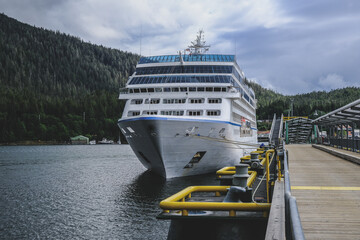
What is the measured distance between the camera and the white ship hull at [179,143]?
25375mm

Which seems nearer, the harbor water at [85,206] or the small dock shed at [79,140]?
the harbor water at [85,206]

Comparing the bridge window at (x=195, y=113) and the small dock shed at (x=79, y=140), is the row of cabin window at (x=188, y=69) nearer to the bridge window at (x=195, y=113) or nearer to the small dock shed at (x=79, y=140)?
the bridge window at (x=195, y=113)

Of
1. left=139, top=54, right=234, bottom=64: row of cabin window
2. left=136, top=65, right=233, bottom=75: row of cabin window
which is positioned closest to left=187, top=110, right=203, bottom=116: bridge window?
left=136, top=65, right=233, bottom=75: row of cabin window

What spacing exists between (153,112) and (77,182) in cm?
931

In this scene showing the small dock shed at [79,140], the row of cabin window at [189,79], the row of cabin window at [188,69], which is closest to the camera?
the row of cabin window at [189,79]

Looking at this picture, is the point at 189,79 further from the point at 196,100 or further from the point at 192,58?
the point at 192,58

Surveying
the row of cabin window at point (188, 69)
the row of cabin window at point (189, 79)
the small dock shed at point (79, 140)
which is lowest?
the small dock shed at point (79, 140)

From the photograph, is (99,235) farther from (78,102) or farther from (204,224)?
(78,102)

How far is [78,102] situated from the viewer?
19262 centimetres

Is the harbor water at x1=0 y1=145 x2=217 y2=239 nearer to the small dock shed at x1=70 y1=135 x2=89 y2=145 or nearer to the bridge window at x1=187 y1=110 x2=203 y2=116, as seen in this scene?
the bridge window at x1=187 y1=110 x2=203 y2=116

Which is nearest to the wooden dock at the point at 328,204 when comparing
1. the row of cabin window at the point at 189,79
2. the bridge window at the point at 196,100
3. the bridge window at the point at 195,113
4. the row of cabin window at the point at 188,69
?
the bridge window at the point at 195,113

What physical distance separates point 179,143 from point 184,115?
4919mm

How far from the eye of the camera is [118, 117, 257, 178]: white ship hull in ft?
83.3

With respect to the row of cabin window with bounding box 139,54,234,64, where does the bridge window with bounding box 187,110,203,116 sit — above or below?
below
